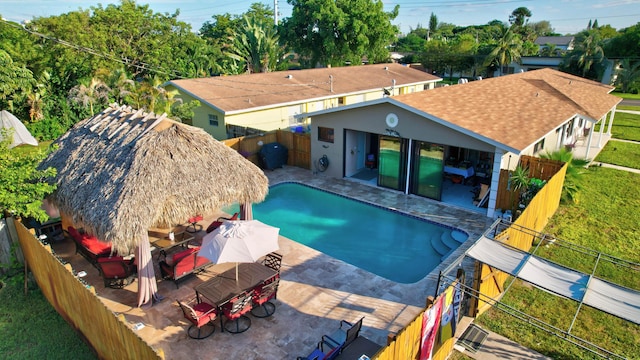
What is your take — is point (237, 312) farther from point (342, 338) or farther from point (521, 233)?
point (521, 233)

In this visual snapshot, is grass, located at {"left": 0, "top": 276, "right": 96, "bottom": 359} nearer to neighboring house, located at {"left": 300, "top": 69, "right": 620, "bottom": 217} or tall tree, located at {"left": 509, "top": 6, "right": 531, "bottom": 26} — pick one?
neighboring house, located at {"left": 300, "top": 69, "right": 620, "bottom": 217}

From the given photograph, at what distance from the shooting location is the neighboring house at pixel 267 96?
986 inches

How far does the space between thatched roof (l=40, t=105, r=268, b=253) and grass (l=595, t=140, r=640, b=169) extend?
21006 millimetres

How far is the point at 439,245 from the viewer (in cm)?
1430

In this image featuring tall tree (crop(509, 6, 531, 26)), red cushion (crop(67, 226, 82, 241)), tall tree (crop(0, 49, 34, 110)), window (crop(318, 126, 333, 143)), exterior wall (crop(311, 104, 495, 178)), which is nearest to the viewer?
red cushion (crop(67, 226, 82, 241))

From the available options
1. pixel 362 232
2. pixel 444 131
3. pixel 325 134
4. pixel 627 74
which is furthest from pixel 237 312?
pixel 627 74

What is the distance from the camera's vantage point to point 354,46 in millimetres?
49125

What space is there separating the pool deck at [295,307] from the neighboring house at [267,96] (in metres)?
13.3

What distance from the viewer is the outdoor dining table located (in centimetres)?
923

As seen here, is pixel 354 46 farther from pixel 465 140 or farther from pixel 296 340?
pixel 296 340

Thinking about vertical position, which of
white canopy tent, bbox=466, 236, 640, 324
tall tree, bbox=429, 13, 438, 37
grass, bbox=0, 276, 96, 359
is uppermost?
tall tree, bbox=429, 13, 438, 37

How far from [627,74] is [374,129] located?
51329mm

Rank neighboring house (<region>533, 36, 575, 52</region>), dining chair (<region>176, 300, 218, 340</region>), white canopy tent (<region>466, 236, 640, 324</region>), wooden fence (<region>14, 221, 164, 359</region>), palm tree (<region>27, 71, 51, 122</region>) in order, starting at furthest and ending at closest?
1. neighboring house (<region>533, 36, 575, 52</region>)
2. palm tree (<region>27, 71, 51, 122</region>)
3. dining chair (<region>176, 300, 218, 340</region>)
4. white canopy tent (<region>466, 236, 640, 324</region>)
5. wooden fence (<region>14, 221, 164, 359</region>)

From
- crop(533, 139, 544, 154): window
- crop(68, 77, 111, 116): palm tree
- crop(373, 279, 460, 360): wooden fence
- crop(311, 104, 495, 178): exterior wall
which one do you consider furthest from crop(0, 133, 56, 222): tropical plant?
crop(533, 139, 544, 154): window
